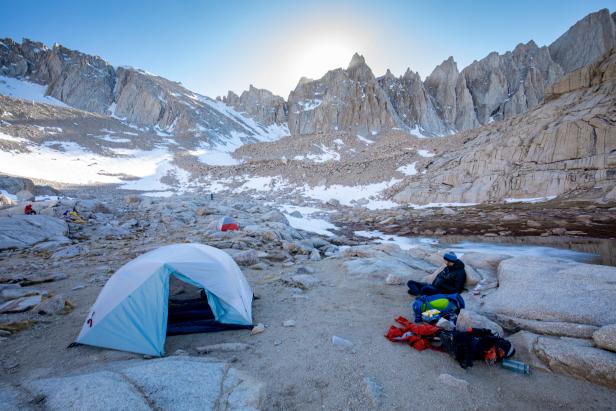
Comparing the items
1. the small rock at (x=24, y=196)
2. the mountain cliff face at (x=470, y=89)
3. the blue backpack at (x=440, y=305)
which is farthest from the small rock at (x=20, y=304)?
the mountain cliff face at (x=470, y=89)

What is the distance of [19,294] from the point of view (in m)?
6.33

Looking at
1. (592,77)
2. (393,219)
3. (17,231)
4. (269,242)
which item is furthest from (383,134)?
(17,231)

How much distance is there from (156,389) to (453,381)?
12.0ft

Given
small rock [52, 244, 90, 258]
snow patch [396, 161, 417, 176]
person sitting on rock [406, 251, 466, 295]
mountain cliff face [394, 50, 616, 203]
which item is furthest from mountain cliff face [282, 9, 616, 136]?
small rock [52, 244, 90, 258]

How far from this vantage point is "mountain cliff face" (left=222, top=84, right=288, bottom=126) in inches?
5266

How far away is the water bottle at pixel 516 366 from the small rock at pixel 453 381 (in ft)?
2.74

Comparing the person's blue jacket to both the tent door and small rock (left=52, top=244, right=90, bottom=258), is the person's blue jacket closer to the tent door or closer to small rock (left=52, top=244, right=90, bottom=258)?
the tent door

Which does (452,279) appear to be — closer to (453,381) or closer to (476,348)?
(476,348)

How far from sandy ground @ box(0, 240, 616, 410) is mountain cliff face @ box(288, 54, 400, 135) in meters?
66.1

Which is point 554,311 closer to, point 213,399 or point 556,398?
point 556,398

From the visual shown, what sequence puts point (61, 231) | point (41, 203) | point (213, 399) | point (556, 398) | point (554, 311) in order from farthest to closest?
point (41, 203), point (61, 231), point (554, 311), point (556, 398), point (213, 399)

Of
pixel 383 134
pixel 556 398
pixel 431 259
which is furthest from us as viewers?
pixel 383 134

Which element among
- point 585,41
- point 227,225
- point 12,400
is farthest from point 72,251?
point 585,41

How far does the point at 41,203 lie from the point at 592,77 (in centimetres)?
4370
